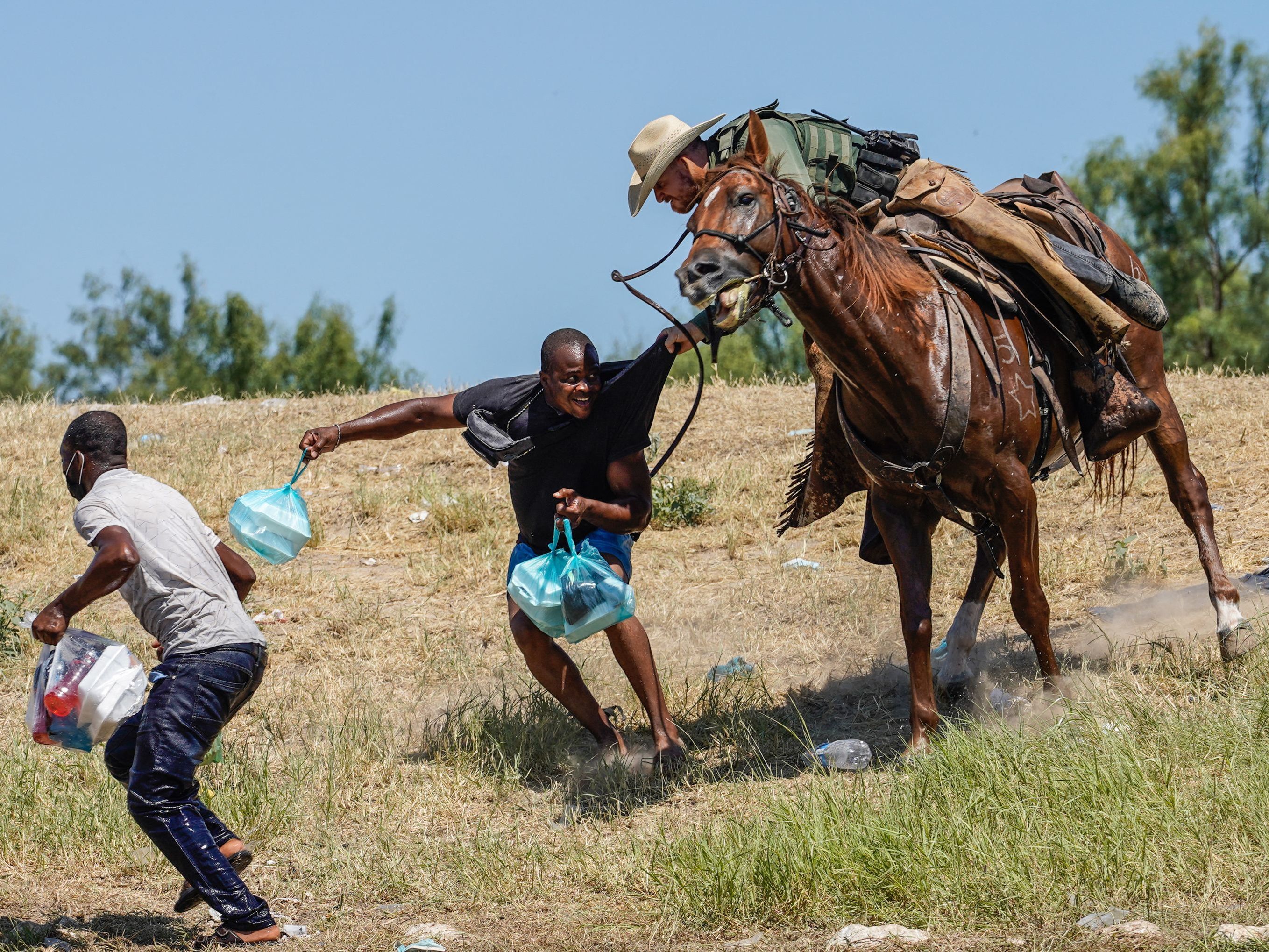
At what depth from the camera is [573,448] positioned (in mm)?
5957

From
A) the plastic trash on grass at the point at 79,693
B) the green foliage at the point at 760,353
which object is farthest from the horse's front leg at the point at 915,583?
the green foliage at the point at 760,353

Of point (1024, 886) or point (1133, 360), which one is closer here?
point (1024, 886)

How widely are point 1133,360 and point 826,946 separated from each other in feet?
12.8

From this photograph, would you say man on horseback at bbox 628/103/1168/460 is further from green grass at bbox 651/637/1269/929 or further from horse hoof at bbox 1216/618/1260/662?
green grass at bbox 651/637/1269/929

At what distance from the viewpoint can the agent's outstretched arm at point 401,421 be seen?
589 centimetres

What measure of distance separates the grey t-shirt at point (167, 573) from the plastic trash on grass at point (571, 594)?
1.14m

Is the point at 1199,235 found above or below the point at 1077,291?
above

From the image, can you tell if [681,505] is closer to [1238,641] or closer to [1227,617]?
[1227,617]

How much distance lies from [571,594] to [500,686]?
2047mm

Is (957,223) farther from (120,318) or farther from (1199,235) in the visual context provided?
(120,318)

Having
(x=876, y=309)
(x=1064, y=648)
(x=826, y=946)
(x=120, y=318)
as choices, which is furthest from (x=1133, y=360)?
(x=120, y=318)

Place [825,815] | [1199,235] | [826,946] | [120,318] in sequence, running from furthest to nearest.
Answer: [120,318]
[1199,235]
[825,815]
[826,946]

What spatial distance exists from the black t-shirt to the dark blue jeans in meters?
1.62

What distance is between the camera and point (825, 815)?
478 centimetres
